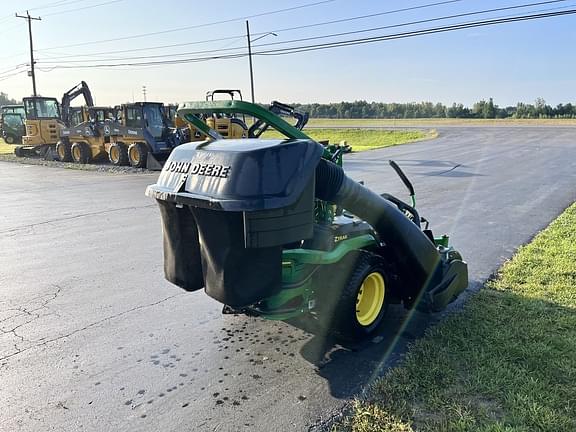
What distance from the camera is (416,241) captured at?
381 cm

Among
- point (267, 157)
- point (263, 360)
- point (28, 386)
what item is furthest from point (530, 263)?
point (28, 386)

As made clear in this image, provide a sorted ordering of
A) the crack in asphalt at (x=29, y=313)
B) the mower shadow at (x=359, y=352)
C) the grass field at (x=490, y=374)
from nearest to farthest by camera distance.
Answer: the grass field at (x=490, y=374) → the mower shadow at (x=359, y=352) → the crack in asphalt at (x=29, y=313)

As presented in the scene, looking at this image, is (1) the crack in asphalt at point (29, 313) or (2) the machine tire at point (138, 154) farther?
(2) the machine tire at point (138, 154)

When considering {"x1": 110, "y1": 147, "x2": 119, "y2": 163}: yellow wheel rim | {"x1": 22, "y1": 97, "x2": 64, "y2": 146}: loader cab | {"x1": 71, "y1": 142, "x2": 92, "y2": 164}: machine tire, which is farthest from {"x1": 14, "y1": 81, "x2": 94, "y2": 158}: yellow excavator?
{"x1": 110, "y1": 147, "x2": 119, "y2": 163}: yellow wheel rim

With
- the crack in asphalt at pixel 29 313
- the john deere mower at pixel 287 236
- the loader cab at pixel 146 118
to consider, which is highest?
the loader cab at pixel 146 118

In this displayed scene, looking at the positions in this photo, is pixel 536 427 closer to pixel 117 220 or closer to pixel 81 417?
pixel 81 417

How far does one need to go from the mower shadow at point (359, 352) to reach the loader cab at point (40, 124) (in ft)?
77.4

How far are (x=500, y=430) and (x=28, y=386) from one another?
2.98 metres

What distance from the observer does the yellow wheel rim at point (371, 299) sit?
380 centimetres

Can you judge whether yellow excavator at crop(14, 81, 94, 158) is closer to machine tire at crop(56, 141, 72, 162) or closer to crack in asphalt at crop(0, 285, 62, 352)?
machine tire at crop(56, 141, 72, 162)

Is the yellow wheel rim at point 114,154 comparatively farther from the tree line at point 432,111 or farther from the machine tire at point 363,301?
the tree line at point 432,111

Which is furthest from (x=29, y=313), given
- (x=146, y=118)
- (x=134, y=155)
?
(x=146, y=118)

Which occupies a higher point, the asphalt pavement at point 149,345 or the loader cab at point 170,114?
the loader cab at point 170,114

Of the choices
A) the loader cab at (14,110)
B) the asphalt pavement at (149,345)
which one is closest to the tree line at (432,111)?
the loader cab at (14,110)
